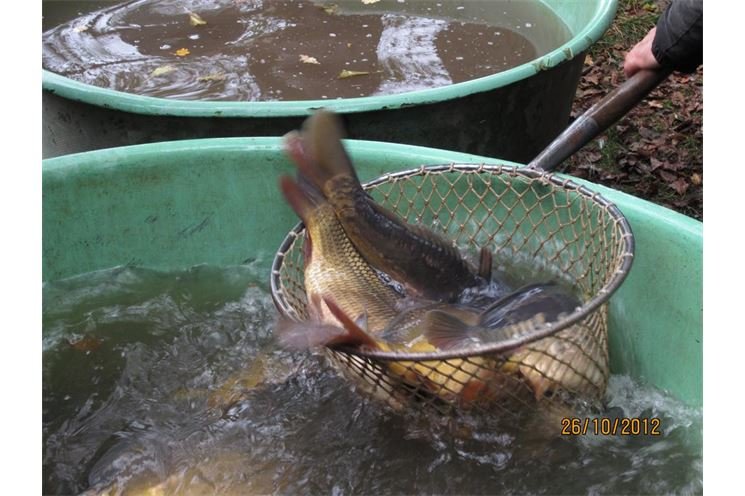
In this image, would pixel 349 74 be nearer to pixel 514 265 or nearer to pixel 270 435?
pixel 514 265

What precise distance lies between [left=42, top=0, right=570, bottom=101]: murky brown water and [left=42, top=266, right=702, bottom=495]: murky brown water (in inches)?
68.0

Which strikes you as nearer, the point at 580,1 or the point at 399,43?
the point at 580,1

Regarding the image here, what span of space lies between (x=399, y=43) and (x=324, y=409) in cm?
272

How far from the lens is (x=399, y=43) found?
14.0ft

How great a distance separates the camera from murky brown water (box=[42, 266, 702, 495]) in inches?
74.3

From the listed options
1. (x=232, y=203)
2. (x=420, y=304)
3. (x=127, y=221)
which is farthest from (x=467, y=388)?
(x=127, y=221)

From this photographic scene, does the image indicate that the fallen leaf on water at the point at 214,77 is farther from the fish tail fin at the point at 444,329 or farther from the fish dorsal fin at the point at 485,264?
the fish tail fin at the point at 444,329

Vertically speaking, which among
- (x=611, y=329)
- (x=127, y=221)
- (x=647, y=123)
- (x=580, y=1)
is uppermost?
(x=580, y=1)

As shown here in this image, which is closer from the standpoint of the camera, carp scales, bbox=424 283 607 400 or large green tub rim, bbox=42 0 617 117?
carp scales, bbox=424 283 607 400

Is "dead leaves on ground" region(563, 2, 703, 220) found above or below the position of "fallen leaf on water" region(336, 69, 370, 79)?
below

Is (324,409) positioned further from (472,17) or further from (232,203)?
(472,17)
